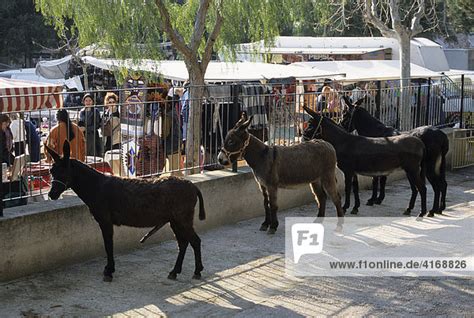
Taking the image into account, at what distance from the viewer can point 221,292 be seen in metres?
7.50

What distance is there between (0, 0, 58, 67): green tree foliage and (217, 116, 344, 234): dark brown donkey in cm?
4090

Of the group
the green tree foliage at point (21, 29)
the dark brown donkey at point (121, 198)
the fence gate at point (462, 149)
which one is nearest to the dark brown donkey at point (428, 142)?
the fence gate at point (462, 149)

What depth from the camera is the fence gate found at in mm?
16275

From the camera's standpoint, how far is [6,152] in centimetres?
836

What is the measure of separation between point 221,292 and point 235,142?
8.43 feet

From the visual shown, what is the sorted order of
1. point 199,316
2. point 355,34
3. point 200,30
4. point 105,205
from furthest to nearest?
1. point 355,34
2. point 200,30
3. point 105,205
4. point 199,316

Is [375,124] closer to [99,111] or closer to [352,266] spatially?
[352,266]

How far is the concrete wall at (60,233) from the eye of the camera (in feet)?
24.9

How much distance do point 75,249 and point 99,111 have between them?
1.85 meters

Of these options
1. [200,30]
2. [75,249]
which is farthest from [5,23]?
[75,249]

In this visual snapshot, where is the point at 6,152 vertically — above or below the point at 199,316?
above

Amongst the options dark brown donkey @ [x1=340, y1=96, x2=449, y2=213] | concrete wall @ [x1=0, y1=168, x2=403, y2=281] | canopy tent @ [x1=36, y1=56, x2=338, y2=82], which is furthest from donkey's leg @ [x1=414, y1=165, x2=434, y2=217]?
canopy tent @ [x1=36, y1=56, x2=338, y2=82]

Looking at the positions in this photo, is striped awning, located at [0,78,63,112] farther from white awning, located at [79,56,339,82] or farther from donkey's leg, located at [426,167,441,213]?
donkey's leg, located at [426,167,441,213]

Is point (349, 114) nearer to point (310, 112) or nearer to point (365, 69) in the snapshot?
point (310, 112)
